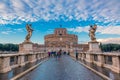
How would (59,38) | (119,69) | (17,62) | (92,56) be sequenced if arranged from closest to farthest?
(119,69) < (17,62) < (92,56) < (59,38)

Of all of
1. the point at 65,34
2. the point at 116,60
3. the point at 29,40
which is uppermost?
the point at 65,34

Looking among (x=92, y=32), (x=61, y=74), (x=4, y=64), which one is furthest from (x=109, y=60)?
(x=92, y=32)

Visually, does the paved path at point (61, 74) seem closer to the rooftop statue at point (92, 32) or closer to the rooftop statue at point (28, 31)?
the rooftop statue at point (28, 31)

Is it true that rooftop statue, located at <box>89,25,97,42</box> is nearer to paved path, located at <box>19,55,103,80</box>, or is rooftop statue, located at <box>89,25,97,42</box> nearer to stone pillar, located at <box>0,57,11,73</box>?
paved path, located at <box>19,55,103,80</box>

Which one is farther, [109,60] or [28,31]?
[28,31]

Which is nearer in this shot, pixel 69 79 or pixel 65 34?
pixel 69 79

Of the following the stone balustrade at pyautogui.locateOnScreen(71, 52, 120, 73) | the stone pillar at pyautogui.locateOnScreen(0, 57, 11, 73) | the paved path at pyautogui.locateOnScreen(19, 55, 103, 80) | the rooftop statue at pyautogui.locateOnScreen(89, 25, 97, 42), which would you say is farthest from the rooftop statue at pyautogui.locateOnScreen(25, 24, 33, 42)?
the stone pillar at pyautogui.locateOnScreen(0, 57, 11, 73)

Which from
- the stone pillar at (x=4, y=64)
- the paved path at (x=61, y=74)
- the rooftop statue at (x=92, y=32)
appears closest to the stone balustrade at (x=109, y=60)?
the paved path at (x=61, y=74)

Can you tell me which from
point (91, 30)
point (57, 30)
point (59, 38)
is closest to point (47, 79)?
point (91, 30)

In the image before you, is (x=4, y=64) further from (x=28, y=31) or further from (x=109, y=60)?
(x=28, y=31)

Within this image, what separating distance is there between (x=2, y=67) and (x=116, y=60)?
897cm

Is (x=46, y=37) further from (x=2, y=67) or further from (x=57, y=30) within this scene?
(x=2, y=67)

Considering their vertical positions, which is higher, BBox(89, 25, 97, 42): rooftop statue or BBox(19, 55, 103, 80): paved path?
BBox(89, 25, 97, 42): rooftop statue

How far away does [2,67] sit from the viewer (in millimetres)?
14078
